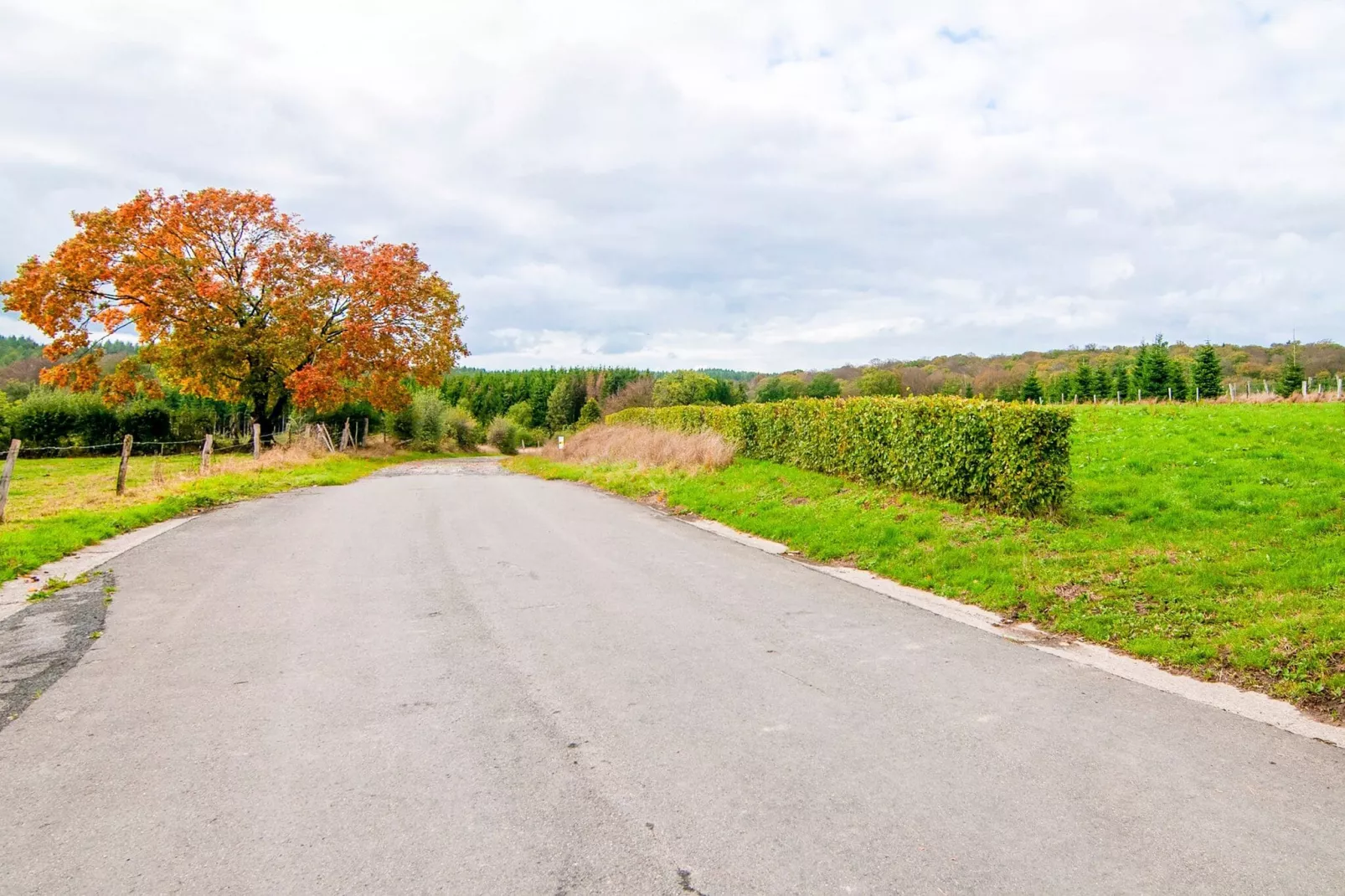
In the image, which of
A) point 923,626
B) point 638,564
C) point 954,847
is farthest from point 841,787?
point 638,564

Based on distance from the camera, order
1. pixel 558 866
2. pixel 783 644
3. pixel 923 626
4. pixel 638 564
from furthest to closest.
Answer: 1. pixel 638 564
2. pixel 923 626
3. pixel 783 644
4. pixel 558 866

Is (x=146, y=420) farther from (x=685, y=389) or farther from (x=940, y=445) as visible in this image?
(x=685, y=389)

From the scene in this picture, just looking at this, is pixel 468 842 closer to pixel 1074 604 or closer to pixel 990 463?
pixel 1074 604

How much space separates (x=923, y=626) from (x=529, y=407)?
99165 millimetres

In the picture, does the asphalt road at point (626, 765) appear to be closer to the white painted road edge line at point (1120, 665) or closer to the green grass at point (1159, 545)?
the white painted road edge line at point (1120, 665)

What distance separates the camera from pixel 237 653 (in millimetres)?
5250

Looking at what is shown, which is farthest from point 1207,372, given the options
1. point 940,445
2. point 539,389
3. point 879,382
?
point 539,389

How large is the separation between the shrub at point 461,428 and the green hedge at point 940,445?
39206 millimetres

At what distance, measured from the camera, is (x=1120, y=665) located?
5.30 metres

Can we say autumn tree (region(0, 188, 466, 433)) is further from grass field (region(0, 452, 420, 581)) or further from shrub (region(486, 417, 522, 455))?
shrub (region(486, 417, 522, 455))

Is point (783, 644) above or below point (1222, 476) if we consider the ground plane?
below

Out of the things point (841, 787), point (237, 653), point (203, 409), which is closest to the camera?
point (841, 787)

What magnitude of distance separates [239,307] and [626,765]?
108 feet

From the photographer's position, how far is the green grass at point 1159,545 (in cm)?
535
